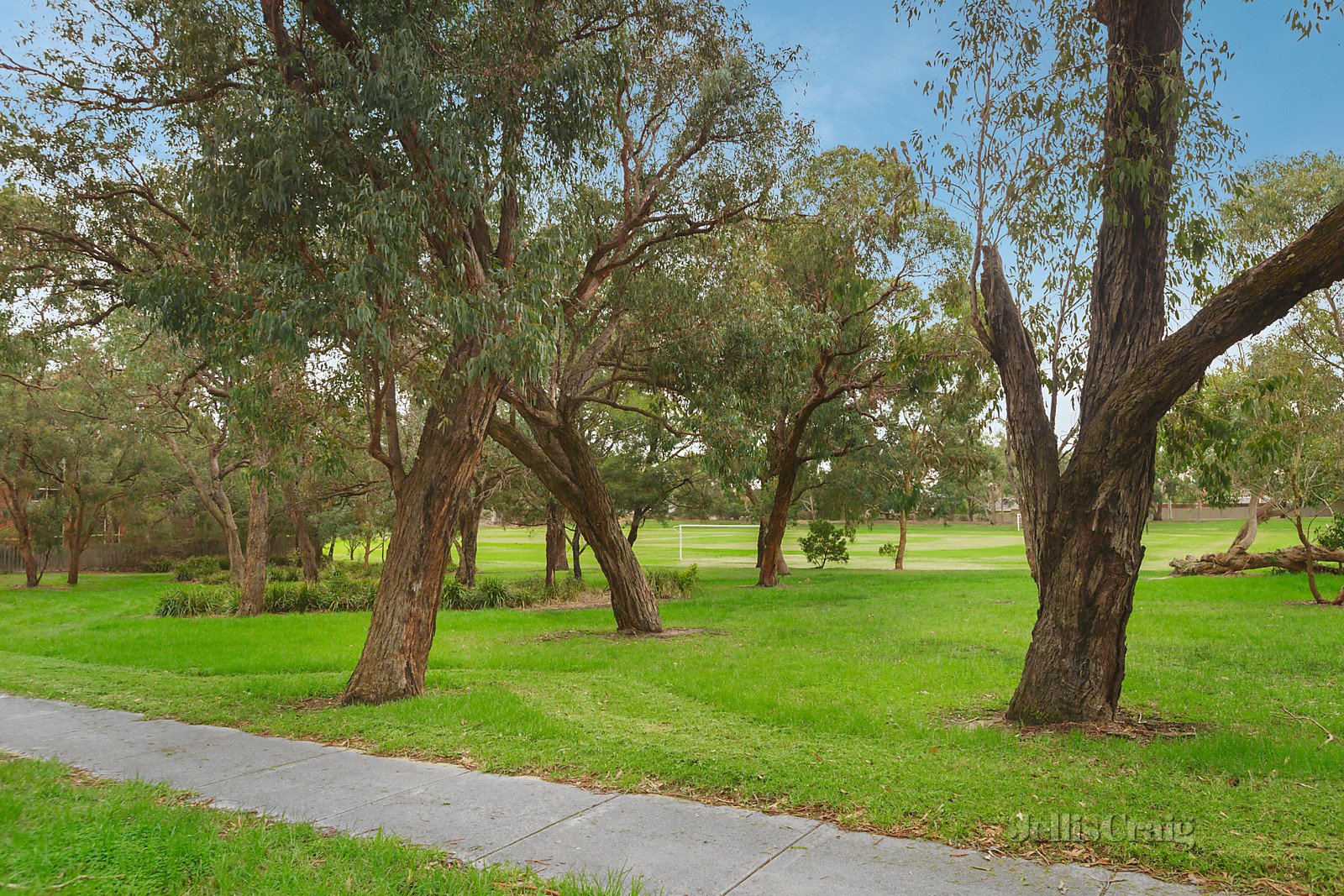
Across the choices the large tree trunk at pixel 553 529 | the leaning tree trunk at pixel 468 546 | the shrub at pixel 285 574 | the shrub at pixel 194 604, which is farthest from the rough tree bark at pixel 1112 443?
the shrub at pixel 285 574

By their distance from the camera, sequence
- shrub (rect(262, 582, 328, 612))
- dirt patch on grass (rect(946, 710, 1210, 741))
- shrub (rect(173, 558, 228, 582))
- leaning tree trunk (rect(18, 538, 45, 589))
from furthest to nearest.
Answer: shrub (rect(173, 558, 228, 582)) → leaning tree trunk (rect(18, 538, 45, 589)) → shrub (rect(262, 582, 328, 612)) → dirt patch on grass (rect(946, 710, 1210, 741))

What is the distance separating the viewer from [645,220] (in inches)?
492

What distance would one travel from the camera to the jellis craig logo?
425 cm

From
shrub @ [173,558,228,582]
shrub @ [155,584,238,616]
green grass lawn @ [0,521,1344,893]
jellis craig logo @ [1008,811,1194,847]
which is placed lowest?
shrub @ [173,558,228,582]

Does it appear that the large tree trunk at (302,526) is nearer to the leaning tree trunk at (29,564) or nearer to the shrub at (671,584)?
the shrub at (671,584)

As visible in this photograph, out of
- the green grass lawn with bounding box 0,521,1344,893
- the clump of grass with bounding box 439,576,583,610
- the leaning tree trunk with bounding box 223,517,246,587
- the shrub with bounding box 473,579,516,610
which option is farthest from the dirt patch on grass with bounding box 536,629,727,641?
the leaning tree trunk with bounding box 223,517,246,587

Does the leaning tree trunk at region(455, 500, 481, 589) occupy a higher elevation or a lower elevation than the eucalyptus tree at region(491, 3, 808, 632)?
lower

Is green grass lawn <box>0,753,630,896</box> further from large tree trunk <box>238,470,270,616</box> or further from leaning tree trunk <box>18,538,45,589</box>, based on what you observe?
leaning tree trunk <box>18,538,45,589</box>

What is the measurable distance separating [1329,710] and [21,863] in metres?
9.45

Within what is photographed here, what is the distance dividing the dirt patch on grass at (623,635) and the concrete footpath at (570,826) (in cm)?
710

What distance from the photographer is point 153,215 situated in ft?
38.0

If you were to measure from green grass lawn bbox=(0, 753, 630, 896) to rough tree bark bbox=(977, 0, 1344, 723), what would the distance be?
15.0ft

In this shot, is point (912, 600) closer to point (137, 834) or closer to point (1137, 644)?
point (1137, 644)

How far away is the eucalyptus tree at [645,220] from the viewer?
39.3 ft
